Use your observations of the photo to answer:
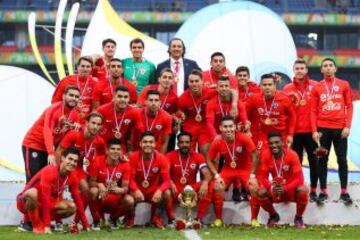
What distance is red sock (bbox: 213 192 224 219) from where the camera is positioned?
376 inches

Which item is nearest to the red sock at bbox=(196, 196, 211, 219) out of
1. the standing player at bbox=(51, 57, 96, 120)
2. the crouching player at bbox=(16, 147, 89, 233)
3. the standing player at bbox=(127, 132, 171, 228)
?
the standing player at bbox=(127, 132, 171, 228)

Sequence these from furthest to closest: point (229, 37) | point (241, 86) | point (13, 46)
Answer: point (13, 46) < point (229, 37) < point (241, 86)

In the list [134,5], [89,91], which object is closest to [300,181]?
[89,91]

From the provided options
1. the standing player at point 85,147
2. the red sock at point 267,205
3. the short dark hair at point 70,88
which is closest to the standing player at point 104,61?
the short dark hair at point 70,88

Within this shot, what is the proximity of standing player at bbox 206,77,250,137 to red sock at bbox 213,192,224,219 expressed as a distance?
0.67 m

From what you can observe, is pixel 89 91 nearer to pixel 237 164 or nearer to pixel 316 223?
pixel 237 164

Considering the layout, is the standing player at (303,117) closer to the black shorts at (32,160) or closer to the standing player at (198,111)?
the standing player at (198,111)

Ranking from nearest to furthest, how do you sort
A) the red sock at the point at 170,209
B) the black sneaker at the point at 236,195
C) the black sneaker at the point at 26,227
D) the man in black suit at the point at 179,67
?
1. the black sneaker at the point at 26,227
2. the red sock at the point at 170,209
3. the black sneaker at the point at 236,195
4. the man in black suit at the point at 179,67

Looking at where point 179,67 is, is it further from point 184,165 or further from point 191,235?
point 191,235

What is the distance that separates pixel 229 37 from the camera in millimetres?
18234

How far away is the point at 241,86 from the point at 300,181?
1.57m

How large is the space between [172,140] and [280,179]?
1501 mm

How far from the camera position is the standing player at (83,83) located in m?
10.1

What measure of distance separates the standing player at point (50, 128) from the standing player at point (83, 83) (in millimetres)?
620
